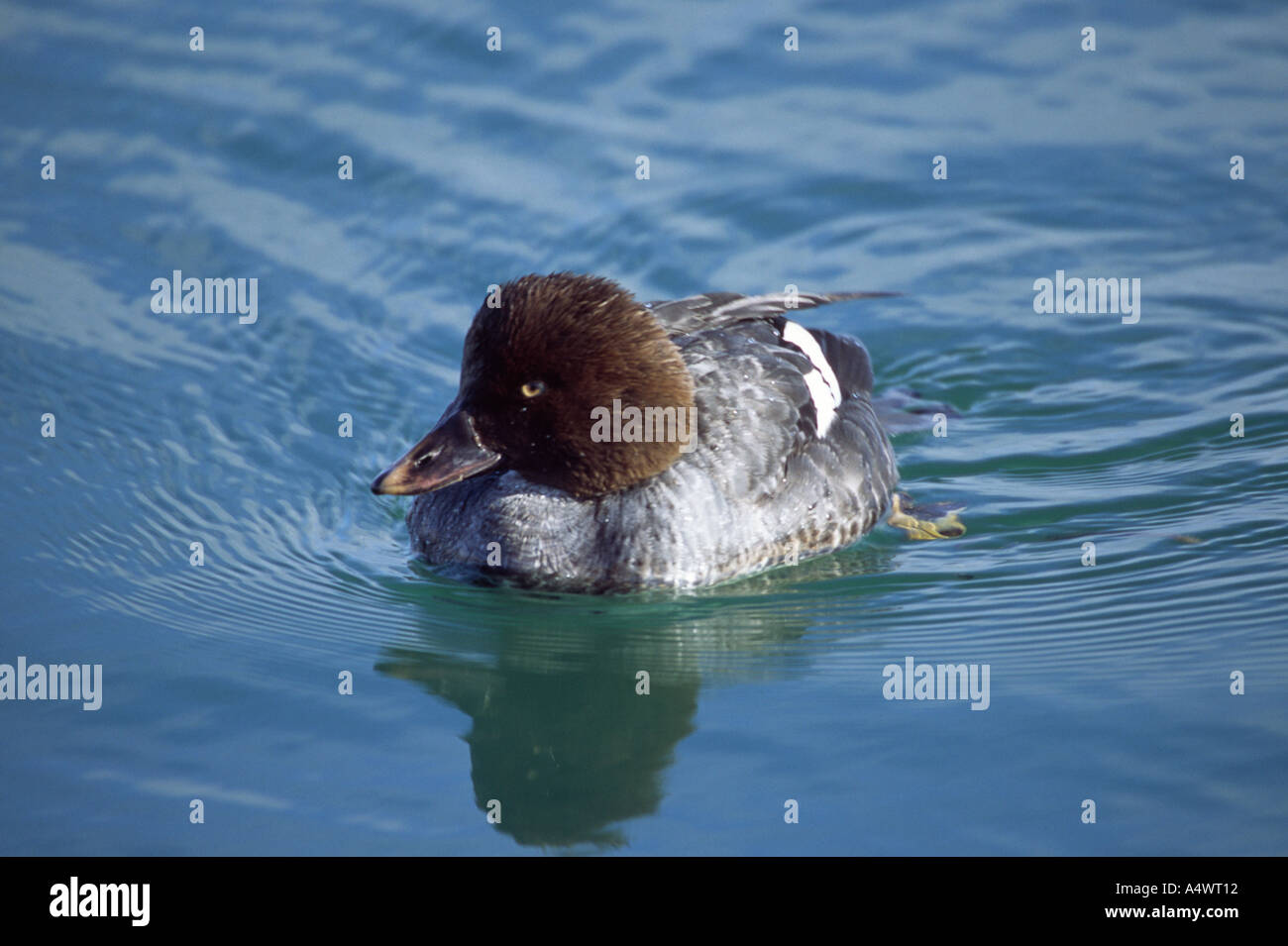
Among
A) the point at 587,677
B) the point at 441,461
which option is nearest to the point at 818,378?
the point at 441,461

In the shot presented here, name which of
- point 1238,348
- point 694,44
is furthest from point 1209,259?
point 694,44

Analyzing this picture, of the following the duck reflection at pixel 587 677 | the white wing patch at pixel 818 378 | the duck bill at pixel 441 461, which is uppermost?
the white wing patch at pixel 818 378

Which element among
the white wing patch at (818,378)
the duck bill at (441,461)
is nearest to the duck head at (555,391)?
the duck bill at (441,461)

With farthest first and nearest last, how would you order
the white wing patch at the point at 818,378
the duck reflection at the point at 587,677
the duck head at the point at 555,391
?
the white wing patch at the point at 818,378, the duck head at the point at 555,391, the duck reflection at the point at 587,677

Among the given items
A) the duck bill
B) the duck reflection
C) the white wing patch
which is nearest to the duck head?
the duck bill

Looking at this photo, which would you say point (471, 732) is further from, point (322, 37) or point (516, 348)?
point (322, 37)

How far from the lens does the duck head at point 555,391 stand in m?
8.08

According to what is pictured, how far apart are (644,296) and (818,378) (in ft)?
8.82

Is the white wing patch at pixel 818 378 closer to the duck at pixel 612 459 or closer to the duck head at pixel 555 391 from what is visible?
the duck at pixel 612 459

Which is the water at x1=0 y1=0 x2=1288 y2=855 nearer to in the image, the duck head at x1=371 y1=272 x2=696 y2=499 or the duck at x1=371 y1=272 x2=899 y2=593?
the duck at x1=371 y1=272 x2=899 y2=593

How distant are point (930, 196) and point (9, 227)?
7.51 metres

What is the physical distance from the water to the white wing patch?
82 cm

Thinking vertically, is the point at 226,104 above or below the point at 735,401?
above

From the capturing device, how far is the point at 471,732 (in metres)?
7.19
